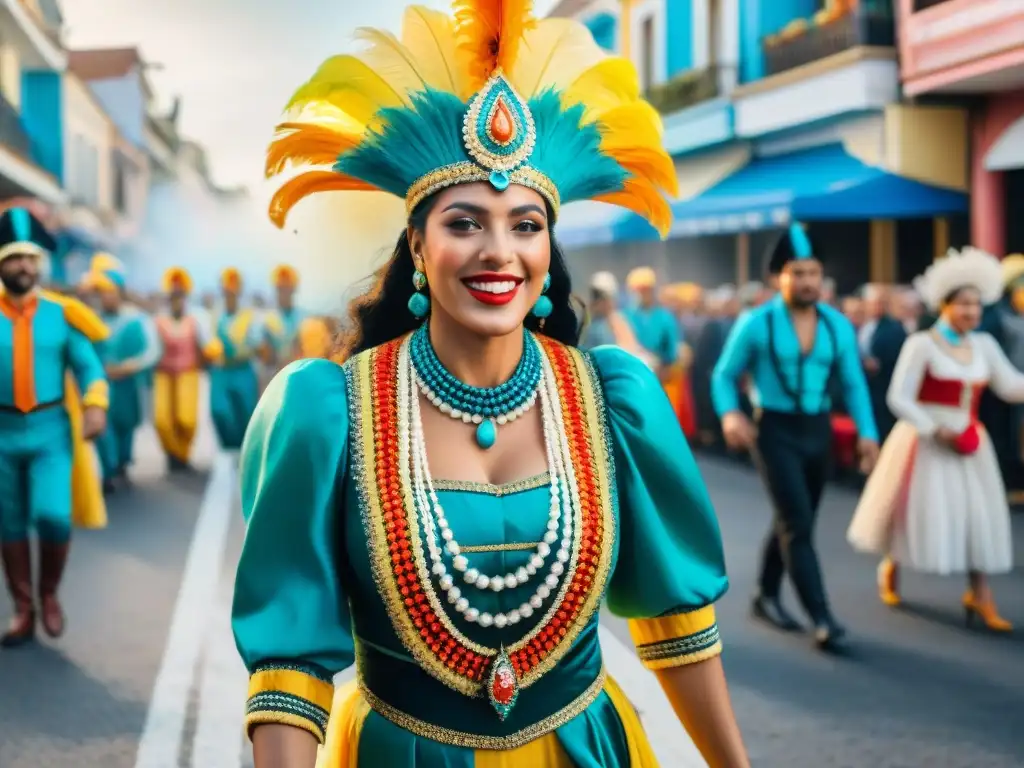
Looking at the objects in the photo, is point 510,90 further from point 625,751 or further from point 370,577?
point 625,751

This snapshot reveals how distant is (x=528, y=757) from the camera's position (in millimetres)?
2664

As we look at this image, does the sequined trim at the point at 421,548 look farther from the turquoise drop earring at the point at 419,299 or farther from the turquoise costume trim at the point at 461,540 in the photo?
the turquoise drop earring at the point at 419,299

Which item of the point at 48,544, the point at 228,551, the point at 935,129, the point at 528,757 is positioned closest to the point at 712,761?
the point at 528,757

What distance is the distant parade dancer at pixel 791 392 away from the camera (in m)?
7.38

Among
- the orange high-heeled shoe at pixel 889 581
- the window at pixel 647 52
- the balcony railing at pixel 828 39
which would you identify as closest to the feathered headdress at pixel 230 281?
the orange high-heeled shoe at pixel 889 581

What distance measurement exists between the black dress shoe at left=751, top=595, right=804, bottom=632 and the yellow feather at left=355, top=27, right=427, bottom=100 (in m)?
5.27

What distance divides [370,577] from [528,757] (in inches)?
17.6

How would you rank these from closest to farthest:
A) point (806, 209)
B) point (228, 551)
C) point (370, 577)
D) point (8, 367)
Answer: point (370, 577)
point (8, 367)
point (228, 551)
point (806, 209)

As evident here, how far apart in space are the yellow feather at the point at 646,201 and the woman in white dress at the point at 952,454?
4929 mm

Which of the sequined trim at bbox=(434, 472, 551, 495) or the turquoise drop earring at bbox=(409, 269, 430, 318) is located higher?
the turquoise drop earring at bbox=(409, 269, 430, 318)

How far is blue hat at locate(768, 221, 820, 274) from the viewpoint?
7535 mm

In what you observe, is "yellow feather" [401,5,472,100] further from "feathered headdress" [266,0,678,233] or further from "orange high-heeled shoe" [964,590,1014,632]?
"orange high-heeled shoe" [964,590,1014,632]

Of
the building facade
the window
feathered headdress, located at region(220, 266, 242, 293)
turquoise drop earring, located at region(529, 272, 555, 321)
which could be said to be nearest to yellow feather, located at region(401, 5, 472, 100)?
turquoise drop earring, located at region(529, 272, 555, 321)

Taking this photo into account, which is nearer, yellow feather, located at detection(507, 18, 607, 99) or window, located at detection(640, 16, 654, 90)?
yellow feather, located at detection(507, 18, 607, 99)
